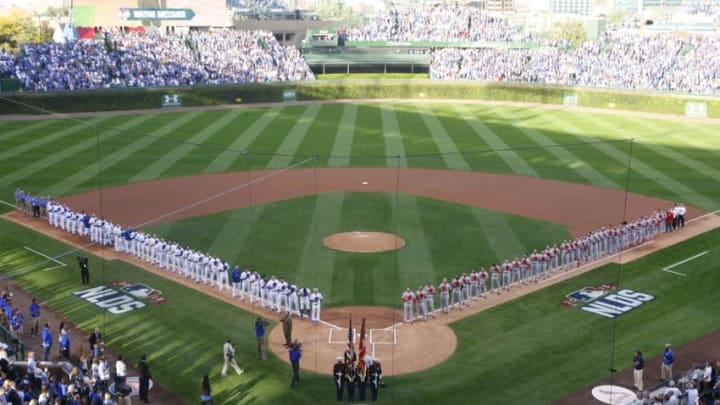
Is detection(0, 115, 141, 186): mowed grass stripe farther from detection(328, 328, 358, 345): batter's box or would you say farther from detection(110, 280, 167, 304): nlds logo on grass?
detection(328, 328, 358, 345): batter's box

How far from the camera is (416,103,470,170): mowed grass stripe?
1539 inches

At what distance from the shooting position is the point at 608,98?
186 ft

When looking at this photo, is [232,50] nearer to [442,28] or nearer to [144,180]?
[442,28]

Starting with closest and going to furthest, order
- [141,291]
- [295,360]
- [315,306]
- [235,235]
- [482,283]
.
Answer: [295,360] → [315,306] → [482,283] → [141,291] → [235,235]

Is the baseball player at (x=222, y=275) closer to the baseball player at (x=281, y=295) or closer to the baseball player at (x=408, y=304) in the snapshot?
the baseball player at (x=281, y=295)

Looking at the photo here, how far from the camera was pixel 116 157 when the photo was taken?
39.8 meters

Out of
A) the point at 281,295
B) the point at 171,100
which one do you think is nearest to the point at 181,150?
the point at 171,100

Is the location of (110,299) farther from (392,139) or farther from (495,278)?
(392,139)

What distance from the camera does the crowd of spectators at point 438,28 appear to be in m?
74.2

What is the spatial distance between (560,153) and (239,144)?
18920 mm

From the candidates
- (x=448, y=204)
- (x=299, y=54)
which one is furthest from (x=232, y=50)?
(x=448, y=204)

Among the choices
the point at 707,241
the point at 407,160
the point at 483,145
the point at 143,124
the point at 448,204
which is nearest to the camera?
the point at 707,241

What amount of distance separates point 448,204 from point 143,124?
2625cm

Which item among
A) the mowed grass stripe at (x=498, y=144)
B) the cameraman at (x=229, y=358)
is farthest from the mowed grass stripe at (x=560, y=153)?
the cameraman at (x=229, y=358)
